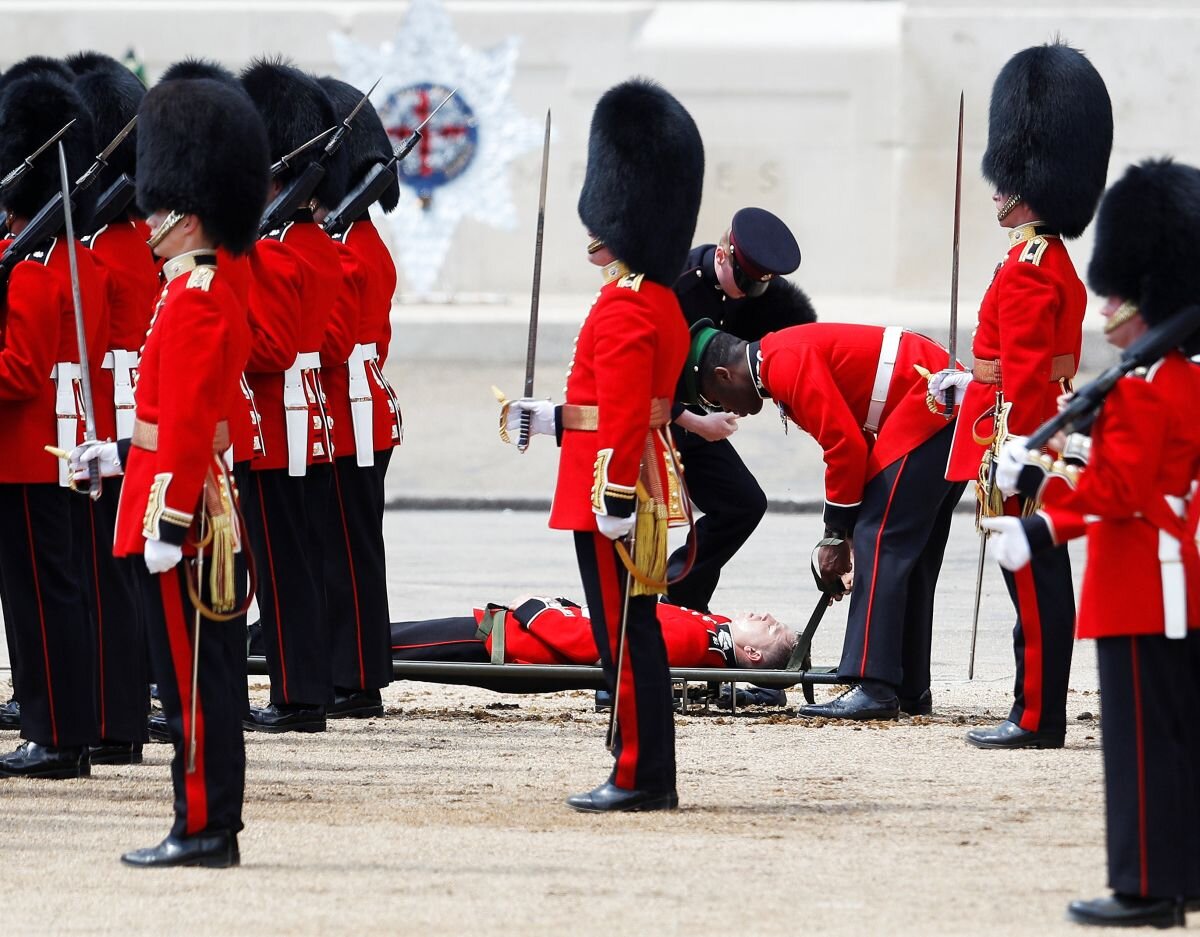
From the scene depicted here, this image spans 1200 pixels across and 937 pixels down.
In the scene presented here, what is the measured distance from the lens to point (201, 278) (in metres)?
4.55

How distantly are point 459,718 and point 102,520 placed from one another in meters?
1.31

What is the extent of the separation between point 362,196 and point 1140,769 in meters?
3.22

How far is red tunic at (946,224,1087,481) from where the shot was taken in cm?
575

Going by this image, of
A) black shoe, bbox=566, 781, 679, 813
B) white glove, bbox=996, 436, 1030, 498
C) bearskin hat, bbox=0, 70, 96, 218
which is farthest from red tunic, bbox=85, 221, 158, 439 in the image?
white glove, bbox=996, 436, 1030, 498

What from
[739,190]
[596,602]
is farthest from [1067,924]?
[739,190]

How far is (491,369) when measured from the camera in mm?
15023

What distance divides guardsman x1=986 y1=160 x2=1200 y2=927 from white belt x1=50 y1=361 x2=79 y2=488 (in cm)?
236

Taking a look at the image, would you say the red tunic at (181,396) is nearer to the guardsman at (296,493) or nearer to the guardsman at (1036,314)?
the guardsman at (296,493)

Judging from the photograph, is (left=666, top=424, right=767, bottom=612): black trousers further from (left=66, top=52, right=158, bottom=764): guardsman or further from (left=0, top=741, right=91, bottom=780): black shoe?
(left=0, top=741, right=91, bottom=780): black shoe

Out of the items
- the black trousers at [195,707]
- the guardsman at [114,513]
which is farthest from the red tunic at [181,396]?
the guardsman at [114,513]

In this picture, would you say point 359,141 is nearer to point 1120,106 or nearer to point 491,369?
point 491,369

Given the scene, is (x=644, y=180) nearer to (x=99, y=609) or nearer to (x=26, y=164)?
(x=26, y=164)

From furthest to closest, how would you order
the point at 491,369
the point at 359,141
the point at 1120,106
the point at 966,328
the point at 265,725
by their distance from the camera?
1. the point at 1120,106
2. the point at 491,369
3. the point at 966,328
4. the point at 359,141
5. the point at 265,725

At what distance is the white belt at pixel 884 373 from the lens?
20.9 feet
